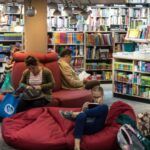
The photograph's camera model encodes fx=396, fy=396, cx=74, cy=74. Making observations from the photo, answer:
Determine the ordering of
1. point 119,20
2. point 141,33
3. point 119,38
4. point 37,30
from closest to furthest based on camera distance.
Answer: point 37,30 < point 141,33 < point 119,38 < point 119,20

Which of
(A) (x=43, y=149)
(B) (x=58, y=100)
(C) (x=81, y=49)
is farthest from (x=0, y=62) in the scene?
(A) (x=43, y=149)

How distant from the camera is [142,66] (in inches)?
360

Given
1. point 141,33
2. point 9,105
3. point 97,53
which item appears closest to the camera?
point 9,105

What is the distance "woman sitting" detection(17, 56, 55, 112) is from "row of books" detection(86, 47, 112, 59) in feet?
17.4

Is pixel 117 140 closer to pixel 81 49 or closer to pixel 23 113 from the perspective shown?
pixel 23 113

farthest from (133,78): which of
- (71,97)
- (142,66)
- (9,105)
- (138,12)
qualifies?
(138,12)

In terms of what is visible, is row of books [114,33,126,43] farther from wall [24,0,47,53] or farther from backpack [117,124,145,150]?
backpack [117,124,145,150]

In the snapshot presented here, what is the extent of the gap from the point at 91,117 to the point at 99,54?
6.97 m

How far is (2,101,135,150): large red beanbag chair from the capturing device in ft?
17.3

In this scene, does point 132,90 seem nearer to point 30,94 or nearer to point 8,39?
point 30,94

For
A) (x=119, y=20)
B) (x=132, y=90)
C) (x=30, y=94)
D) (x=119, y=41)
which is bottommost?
(x=132, y=90)

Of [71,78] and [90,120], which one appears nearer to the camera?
[90,120]

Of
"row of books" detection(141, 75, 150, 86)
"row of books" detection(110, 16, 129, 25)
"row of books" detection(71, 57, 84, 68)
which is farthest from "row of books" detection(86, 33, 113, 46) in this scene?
"row of books" detection(141, 75, 150, 86)

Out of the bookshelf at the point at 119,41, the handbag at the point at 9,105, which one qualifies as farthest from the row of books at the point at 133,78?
the handbag at the point at 9,105
